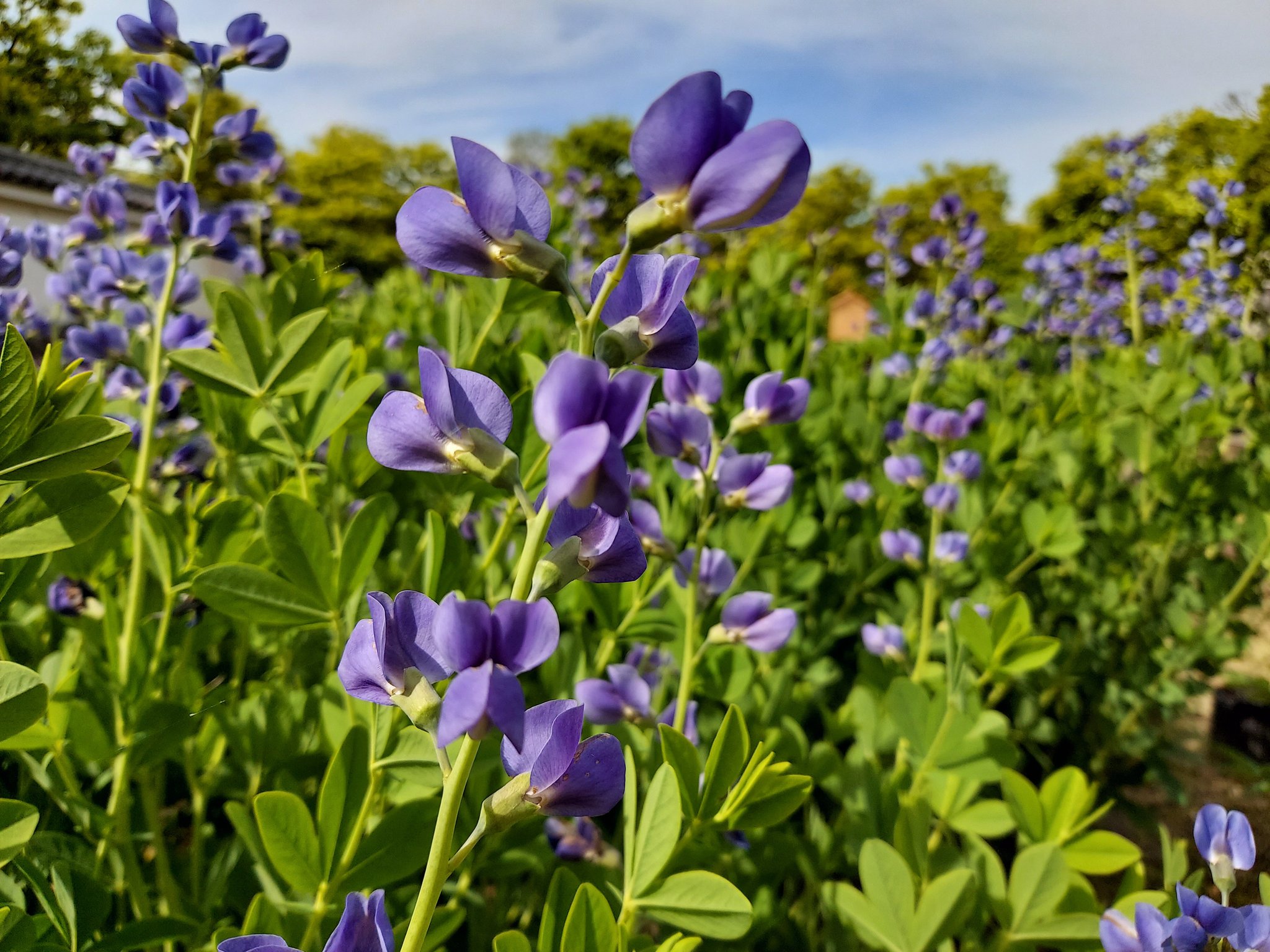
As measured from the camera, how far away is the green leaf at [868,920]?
757 millimetres

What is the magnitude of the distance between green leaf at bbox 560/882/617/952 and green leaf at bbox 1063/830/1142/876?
623mm

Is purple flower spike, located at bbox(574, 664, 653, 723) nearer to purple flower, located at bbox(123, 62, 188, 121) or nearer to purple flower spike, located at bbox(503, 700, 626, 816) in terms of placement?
purple flower spike, located at bbox(503, 700, 626, 816)

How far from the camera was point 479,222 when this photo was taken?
0.43 meters

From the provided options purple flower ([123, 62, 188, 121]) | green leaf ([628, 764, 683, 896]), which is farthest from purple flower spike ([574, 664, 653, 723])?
purple flower ([123, 62, 188, 121])

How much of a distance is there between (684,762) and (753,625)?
0.87ft

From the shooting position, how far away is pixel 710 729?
4.10 feet

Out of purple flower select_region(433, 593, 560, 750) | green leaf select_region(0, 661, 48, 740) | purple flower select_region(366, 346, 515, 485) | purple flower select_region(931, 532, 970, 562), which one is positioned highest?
purple flower select_region(366, 346, 515, 485)

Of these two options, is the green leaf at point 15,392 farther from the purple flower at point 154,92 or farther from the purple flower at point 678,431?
the purple flower at point 154,92

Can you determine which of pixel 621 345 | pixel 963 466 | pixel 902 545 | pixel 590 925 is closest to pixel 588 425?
pixel 621 345

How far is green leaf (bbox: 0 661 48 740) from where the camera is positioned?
1.57ft

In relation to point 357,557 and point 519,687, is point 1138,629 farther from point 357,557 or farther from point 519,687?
point 519,687

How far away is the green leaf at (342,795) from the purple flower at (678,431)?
370 millimetres

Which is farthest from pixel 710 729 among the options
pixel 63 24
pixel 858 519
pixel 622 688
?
pixel 63 24

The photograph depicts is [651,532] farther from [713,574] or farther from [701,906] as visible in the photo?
[701,906]
